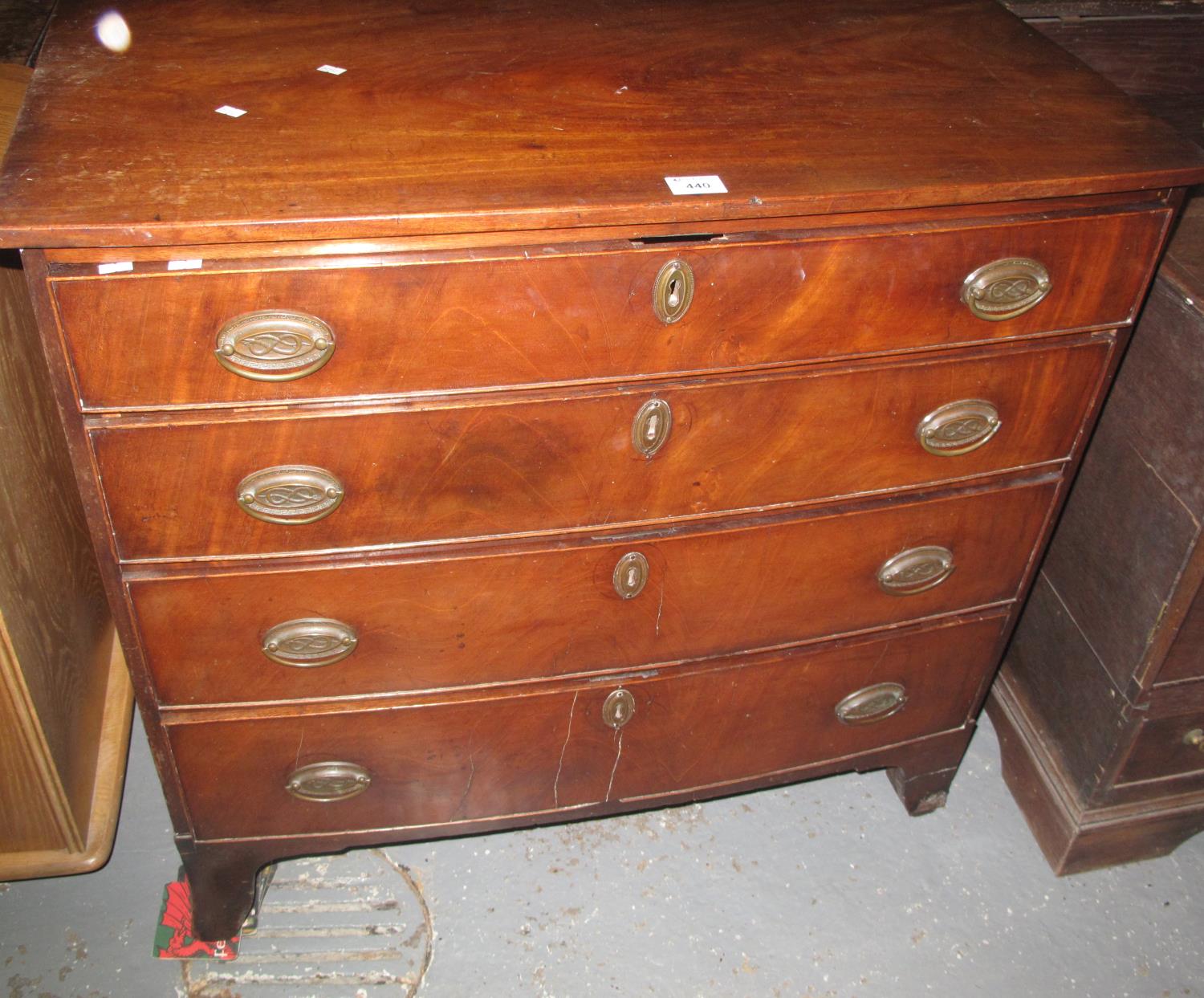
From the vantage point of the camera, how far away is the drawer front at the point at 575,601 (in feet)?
3.97

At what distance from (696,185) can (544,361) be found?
22 cm

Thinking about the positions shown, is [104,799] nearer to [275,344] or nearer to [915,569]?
[275,344]

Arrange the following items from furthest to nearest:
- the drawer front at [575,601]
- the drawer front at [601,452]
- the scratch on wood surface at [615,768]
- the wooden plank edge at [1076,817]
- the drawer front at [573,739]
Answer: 1. the wooden plank edge at [1076,817]
2. the scratch on wood surface at [615,768]
3. the drawer front at [573,739]
4. the drawer front at [575,601]
5. the drawer front at [601,452]

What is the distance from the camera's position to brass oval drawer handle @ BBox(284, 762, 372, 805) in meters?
1.36

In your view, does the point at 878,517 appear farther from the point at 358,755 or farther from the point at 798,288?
the point at 358,755

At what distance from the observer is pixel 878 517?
1.32 m

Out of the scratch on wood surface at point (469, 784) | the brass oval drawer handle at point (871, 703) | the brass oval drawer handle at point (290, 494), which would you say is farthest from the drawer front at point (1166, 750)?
the brass oval drawer handle at point (290, 494)

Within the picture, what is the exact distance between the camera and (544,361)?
1.09 metres

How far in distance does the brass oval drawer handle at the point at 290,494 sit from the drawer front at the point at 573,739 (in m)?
0.31

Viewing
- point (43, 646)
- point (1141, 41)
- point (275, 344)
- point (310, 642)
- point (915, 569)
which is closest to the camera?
point (275, 344)

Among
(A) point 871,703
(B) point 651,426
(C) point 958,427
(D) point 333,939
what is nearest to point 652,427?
(B) point 651,426

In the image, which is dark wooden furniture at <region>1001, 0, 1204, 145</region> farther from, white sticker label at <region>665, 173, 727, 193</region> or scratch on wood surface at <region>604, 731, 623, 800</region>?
scratch on wood surface at <region>604, 731, 623, 800</region>

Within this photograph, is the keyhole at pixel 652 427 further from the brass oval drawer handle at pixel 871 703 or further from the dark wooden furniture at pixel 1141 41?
the dark wooden furniture at pixel 1141 41

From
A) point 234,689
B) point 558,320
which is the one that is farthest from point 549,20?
point 234,689
